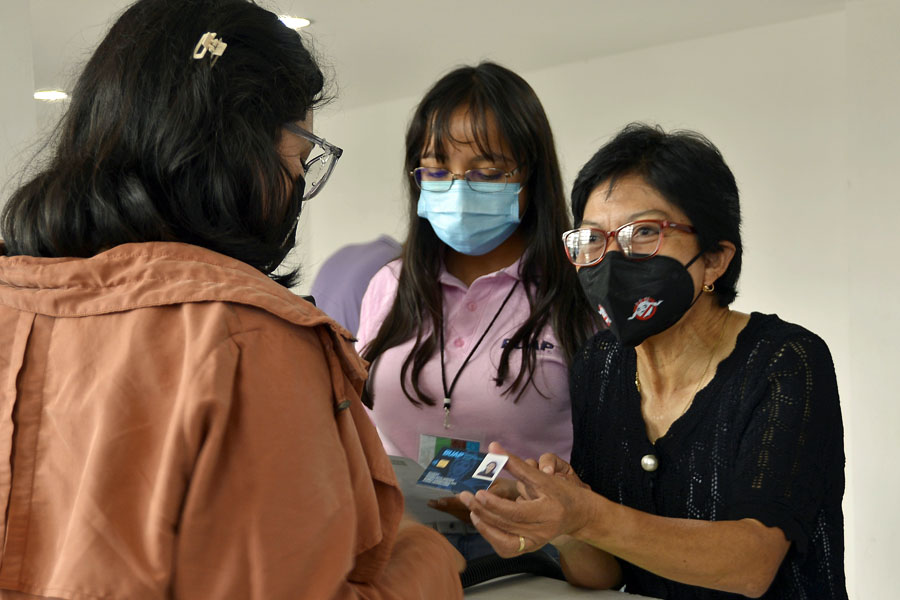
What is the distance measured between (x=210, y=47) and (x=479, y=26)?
5244 mm

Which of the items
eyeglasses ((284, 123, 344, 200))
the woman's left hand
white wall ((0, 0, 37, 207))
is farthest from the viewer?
white wall ((0, 0, 37, 207))

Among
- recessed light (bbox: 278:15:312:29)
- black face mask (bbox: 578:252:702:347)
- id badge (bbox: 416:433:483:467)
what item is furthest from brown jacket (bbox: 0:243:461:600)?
recessed light (bbox: 278:15:312:29)

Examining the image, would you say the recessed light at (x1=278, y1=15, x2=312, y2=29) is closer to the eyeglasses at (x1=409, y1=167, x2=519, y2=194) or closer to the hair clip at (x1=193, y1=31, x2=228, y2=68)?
the eyeglasses at (x1=409, y1=167, x2=519, y2=194)

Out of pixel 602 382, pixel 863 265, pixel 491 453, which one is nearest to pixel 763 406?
pixel 602 382

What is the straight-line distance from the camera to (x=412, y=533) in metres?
1.21

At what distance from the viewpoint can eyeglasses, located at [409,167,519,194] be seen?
2.30 m

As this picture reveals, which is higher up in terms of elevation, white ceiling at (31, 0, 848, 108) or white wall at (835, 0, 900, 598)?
white ceiling at (31, 0, 848, 108)

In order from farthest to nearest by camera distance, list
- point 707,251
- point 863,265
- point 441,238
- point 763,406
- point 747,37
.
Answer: point 747,37 → point 863,265 → point 441,238 → point 707,251 → point 763,406

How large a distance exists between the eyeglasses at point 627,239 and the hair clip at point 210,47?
1.10 meters

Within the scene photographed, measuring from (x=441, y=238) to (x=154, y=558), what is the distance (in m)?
1.60

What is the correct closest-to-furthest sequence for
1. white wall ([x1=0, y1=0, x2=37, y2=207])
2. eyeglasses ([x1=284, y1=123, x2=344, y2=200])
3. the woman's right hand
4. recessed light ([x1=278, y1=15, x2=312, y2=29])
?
eyeglasses ([x1=284, y1=123, x2=344, y2=200]), the woman's right hand, white wall ([x1=0, y1=0, x2=37, y2=207]), recessed light ([x1=278, y1=15, x2=312, y2=29])

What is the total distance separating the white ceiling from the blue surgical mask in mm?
2993

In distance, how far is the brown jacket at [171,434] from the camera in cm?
90

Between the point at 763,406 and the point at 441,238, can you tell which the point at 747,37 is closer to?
the point at 441,238
